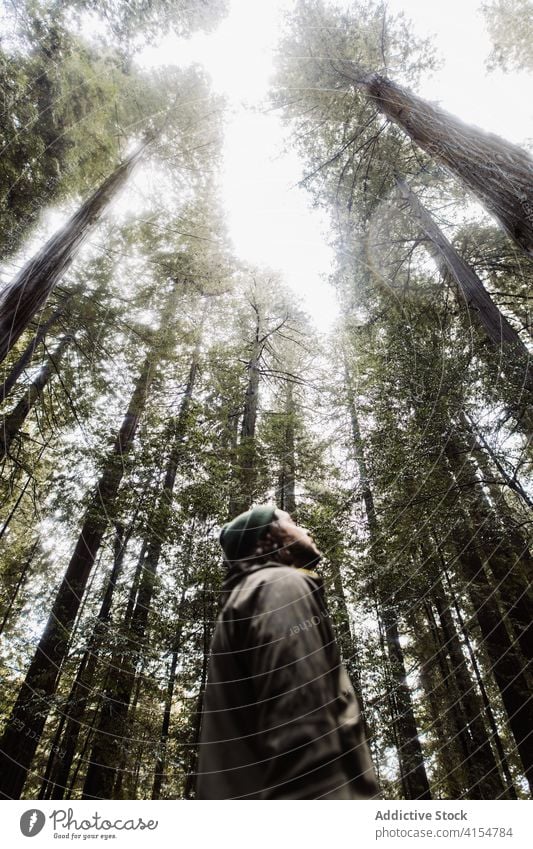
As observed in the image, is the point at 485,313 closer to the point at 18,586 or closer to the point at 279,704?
the point at 279,704

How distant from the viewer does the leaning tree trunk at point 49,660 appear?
383 centimetres

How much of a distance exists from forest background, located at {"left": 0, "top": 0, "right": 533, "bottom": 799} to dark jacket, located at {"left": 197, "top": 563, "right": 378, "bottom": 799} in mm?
2825

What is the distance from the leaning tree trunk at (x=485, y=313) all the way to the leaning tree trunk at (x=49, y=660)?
456 centimetres

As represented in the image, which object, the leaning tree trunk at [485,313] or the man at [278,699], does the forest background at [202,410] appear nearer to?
the leaning tree trunk at [485,313]

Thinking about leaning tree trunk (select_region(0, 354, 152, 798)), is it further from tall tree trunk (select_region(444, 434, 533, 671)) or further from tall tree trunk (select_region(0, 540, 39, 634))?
tall tree trunk (select_region(444, 434, 533, 671))

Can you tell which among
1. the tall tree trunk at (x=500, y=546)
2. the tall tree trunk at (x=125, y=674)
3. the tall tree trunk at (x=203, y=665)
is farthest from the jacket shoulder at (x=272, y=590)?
the tall tree trunk at (x=125, y=674)

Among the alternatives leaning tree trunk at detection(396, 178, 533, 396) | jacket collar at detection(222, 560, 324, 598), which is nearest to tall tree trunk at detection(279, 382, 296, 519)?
leaning tree trunk at detection(396, 178, 533, 396)

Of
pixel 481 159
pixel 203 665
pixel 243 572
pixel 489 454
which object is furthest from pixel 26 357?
pixel 489 454

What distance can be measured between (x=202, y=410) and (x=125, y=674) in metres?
3.38

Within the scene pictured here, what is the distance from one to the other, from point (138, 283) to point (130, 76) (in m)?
2.70

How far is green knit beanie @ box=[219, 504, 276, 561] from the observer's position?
126 cm

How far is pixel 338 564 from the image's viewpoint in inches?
177

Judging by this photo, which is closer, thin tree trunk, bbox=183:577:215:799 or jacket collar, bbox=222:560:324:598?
jacket collar, bbox=222:560:324:598
